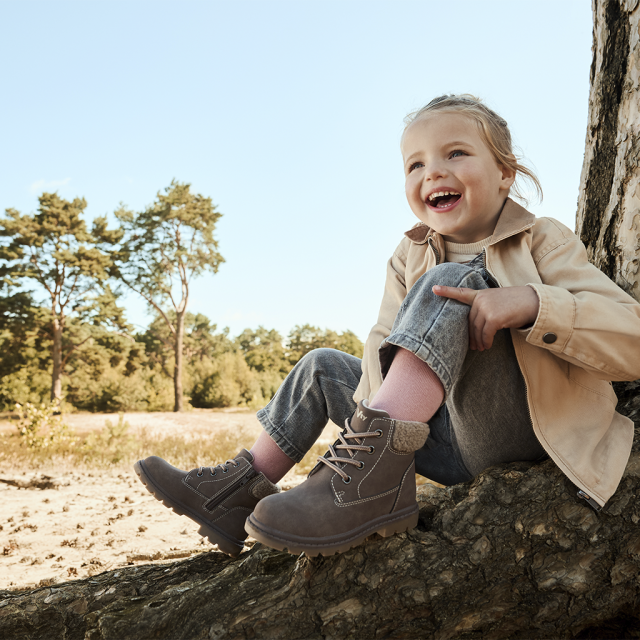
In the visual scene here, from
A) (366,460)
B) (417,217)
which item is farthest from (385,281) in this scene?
(366,460)

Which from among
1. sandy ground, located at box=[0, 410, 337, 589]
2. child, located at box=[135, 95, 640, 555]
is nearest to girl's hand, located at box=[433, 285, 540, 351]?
child, located at box=[135, 95, 640, 555]

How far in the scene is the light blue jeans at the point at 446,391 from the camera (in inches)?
52.8

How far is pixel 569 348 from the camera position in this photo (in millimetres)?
1376

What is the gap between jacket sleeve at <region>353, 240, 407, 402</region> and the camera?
1.65 metres

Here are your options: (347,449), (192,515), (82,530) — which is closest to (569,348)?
(347,449)

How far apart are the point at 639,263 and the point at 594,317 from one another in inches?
28.9

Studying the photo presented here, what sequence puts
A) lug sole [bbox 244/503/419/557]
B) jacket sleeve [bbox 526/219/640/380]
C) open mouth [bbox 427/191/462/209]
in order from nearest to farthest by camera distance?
lug sole [bbox 244/503/419/557]
jacket sleeve [bbox 526/219/640/380]
open mouth [bbox 427/191/462/209]

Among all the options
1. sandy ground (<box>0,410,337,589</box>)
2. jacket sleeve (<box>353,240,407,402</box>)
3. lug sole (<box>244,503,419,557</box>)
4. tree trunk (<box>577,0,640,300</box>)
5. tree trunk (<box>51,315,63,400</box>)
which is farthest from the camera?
tree trunk (<box>51,315,63,400</box>)

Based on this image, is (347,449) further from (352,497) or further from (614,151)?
(614,151)

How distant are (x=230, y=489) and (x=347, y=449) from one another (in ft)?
1.90

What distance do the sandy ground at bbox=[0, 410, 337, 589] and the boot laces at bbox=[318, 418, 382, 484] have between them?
2134 mm

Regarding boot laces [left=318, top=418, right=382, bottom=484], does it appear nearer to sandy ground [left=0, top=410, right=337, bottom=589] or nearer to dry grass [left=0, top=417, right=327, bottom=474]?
sandy ground [left=0, top=410, right=337, bottom=589]

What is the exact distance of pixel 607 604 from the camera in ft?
4.72

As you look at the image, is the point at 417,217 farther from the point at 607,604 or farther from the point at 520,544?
the point at 607,604
